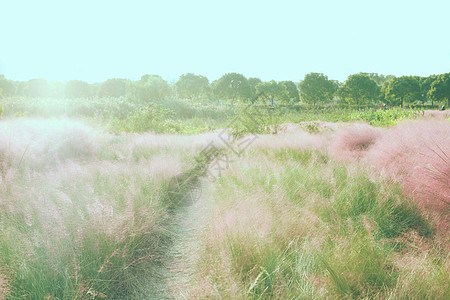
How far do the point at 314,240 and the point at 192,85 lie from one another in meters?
52.5

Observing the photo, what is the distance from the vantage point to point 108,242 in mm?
2379

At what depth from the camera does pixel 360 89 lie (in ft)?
157

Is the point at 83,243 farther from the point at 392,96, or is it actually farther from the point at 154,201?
the point at 392,96

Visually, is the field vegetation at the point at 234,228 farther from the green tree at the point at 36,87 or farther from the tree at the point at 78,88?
the green tree at the point at 36,87

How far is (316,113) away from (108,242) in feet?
47.1

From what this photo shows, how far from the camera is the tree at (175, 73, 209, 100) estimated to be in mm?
52406

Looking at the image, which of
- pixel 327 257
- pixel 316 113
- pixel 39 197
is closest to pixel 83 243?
pixel 39 197

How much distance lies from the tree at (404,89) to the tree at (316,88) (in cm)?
1040

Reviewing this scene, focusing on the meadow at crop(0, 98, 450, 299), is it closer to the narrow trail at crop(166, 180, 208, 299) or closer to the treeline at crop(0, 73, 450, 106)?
the narrow trail at crop(166, 180, 208, 299)

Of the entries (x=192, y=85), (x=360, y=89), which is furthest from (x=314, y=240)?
(x=360, y=89)

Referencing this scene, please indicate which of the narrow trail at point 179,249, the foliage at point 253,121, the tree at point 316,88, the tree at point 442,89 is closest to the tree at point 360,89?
the tree at point 316,88

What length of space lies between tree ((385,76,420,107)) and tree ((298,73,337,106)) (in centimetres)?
1040

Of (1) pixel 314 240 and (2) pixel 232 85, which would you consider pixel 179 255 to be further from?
(2) pixel 232 85

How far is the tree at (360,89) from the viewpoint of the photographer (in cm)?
4784
